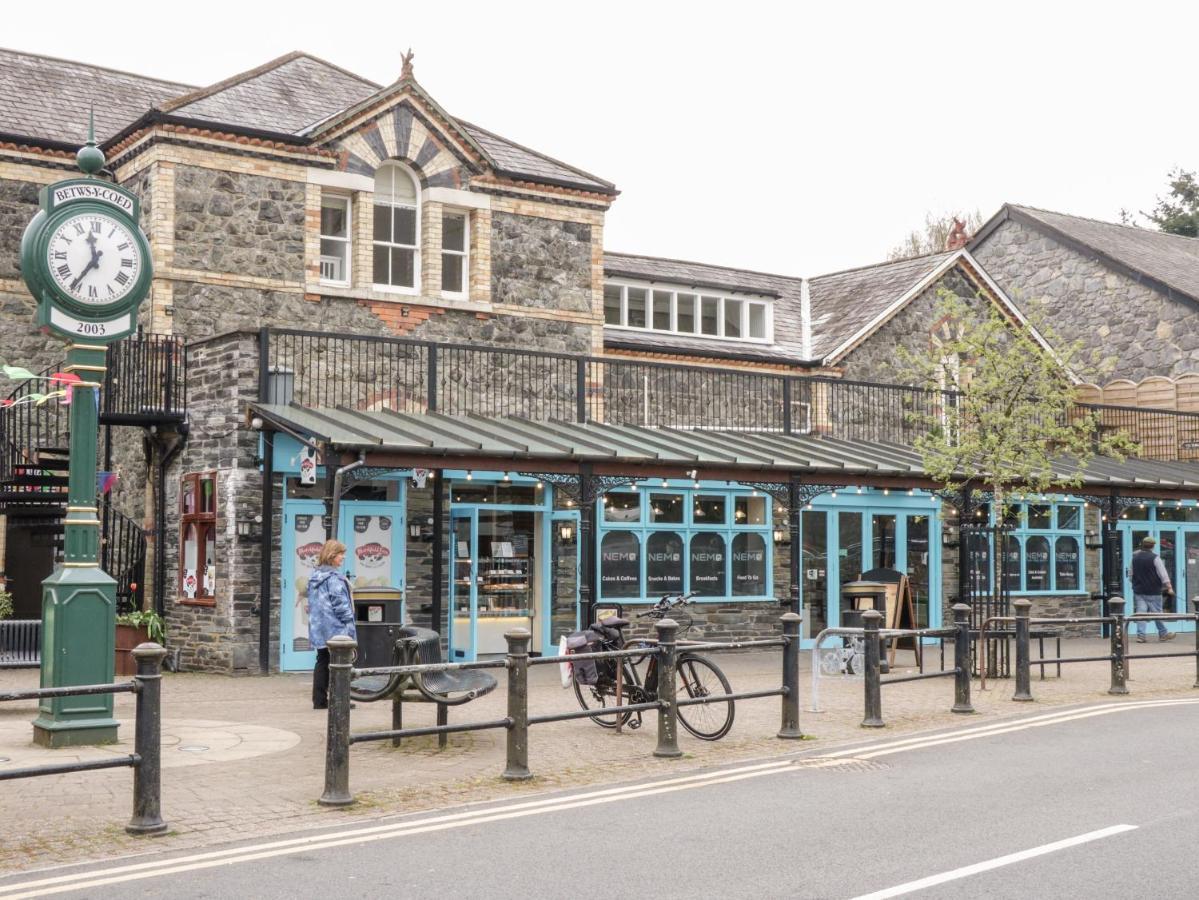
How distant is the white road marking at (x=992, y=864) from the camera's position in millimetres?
6613

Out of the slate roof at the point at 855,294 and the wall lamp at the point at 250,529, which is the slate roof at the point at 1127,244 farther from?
the wall lamp at the point at 250,529

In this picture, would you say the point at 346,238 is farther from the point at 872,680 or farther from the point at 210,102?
the point at 872,680

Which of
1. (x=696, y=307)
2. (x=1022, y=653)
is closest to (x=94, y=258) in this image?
(x=1022, y=653)

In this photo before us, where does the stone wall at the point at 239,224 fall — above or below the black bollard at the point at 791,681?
above

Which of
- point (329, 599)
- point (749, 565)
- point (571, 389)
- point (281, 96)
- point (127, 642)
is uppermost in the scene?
point (281, 96)

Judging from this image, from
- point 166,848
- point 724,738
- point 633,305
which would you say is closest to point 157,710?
point 166,848

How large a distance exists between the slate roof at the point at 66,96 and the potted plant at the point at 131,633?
8.11m

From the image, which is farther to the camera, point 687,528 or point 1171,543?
point 1171,543

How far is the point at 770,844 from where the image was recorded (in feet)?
25.4

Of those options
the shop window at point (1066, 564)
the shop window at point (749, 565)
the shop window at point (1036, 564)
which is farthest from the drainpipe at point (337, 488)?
the shop window at point (1066, 564)

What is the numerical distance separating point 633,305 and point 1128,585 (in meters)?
11.3

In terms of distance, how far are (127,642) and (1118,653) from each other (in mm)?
11986

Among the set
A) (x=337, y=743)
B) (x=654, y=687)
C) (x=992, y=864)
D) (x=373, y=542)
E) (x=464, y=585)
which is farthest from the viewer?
(x=464, y=585)

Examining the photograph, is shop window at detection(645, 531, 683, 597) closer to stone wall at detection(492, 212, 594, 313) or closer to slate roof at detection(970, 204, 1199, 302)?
stone wall at detection(492, 212, 594, 313)
